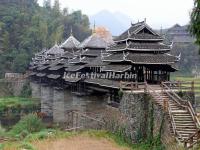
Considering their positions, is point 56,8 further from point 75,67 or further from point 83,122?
point 83,122

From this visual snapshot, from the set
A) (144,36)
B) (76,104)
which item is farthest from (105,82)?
(76,104)

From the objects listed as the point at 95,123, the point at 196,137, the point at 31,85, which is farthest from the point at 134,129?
the point at 31,85

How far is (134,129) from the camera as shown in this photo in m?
26.1

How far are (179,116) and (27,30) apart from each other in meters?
69.4

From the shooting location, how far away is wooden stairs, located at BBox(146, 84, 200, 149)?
2041 centimetres

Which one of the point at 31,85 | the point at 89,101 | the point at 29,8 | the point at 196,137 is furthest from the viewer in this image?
the point at 29,8

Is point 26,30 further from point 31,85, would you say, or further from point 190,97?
point 190,97

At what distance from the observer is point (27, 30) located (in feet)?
289

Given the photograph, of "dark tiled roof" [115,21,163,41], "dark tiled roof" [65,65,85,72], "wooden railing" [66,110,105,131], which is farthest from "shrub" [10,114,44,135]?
"dark tiled roof" [115,21,163,41]

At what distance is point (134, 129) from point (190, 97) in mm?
4702

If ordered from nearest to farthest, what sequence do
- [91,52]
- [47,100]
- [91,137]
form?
[91,137] → [91,52] → [47,100]

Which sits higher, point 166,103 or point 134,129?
point 166,103

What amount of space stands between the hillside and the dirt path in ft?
174

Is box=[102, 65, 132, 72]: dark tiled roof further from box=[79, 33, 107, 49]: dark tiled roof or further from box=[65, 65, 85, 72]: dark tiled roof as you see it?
box=[79, 33, 107, 49]: dark tiled roof
